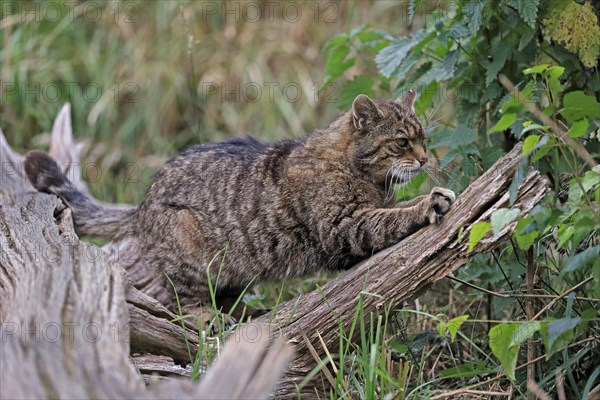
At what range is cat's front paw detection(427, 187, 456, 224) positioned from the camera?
3.58m

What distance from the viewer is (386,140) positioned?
14.0ft

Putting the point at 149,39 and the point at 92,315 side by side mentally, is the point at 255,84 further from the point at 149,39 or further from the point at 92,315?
the point at 92,315

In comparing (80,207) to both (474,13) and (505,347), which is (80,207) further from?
(505,347)

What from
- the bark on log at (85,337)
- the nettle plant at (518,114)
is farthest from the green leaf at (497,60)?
the bark on log at (85,337)

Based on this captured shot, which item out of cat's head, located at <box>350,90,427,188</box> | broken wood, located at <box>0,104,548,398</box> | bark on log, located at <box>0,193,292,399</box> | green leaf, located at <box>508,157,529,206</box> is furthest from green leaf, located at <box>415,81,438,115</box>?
bark on log, located at <box>0,193,292,399</box>

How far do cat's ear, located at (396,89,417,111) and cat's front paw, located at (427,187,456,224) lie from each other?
90cm

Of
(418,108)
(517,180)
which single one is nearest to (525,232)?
(517,180)

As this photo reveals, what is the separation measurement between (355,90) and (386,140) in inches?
26.5

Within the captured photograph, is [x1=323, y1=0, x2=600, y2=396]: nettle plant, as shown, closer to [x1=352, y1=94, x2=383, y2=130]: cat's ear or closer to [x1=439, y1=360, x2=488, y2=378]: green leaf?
[x1=439, y1=360, x2=488, y2=378]: green leaf

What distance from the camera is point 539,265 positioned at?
12.4 ft

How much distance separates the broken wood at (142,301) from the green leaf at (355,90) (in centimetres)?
132

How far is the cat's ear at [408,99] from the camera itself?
173 inches

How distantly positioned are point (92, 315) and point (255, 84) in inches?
221

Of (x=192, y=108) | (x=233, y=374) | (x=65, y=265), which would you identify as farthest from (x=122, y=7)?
(x=233, y=374)
